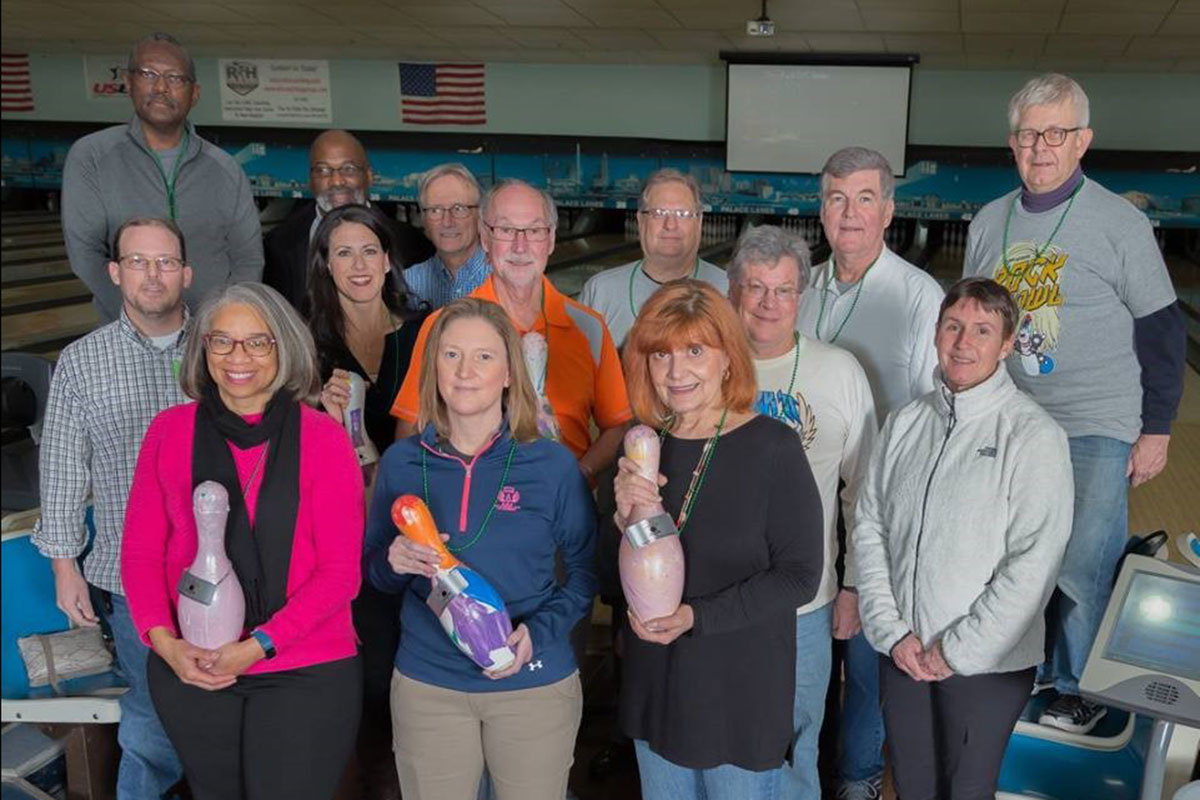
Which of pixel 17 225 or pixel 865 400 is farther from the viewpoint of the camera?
pixel 17 225

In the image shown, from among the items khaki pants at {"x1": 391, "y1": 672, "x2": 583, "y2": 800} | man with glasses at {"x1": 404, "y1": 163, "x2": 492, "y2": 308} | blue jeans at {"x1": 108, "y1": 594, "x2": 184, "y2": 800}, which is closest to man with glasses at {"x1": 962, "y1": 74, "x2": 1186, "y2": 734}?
khaki pants at {"x1": 391, "y1": 672, "x2": 583, "y2": 800}

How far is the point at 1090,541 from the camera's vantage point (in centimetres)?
198

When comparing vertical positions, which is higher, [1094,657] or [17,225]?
[17,225]

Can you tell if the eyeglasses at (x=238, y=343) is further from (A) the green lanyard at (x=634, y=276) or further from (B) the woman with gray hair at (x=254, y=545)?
(A) the green lanyard at (x=634, y=276)

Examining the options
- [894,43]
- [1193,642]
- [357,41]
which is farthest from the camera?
[357,41]

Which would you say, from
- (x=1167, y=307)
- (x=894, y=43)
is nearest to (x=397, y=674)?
(x=1167, y=307)

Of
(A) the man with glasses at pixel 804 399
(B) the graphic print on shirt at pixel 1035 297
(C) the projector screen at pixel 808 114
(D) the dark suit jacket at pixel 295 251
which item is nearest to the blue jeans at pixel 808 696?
(A) the man with glasses at pixel 804 399

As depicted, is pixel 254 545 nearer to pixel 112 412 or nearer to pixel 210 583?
pixel 210 583

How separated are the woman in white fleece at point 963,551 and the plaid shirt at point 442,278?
111 cm

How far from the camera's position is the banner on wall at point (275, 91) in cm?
911

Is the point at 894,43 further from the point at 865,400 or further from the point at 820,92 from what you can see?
the point at 865,400

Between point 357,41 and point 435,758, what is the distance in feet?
23.5

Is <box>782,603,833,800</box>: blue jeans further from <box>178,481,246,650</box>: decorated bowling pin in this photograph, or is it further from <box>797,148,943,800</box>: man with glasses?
<box>178,481,246,650</box>: decorated bowling pin

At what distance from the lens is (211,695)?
1490mm
